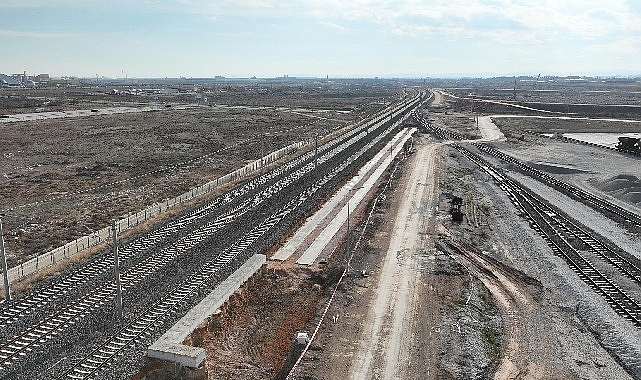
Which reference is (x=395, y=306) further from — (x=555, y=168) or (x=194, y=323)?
(x=555, y=168)

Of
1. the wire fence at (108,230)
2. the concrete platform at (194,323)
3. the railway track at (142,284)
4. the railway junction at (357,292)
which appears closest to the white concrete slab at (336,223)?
the railway junction at (357,292)

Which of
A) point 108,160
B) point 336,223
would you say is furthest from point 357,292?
point 108,160

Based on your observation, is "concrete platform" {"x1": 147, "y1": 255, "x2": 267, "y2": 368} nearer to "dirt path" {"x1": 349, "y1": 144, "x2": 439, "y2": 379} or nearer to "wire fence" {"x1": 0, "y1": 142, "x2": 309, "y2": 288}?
"dirt path" {"x1": 349, "y1": 144, "x2": 439, "y2": 379}

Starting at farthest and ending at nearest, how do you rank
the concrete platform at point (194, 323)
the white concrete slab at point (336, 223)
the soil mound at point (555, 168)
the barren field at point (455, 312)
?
the soil mound at point (555, 168) → the white concrete slab at point (336, 223) → the barren field at point (455, 312) → the concrete platform at point (194, 323)

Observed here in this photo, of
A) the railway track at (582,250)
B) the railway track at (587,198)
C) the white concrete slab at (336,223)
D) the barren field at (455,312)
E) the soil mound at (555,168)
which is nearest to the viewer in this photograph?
the barren field at (455,312)

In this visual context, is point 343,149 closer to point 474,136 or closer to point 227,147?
point 227,147

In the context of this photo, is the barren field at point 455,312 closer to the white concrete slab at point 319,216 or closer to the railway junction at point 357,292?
the railway junction at point 357,292

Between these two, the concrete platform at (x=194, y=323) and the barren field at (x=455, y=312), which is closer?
the concrete platform at (x=194, y=323)
